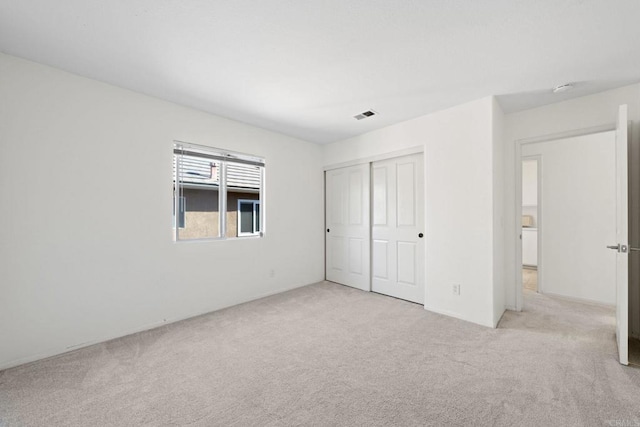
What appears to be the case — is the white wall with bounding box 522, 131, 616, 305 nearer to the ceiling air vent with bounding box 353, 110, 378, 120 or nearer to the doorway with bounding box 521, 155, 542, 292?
the doorway with bounding box 521, 155, 542, 292

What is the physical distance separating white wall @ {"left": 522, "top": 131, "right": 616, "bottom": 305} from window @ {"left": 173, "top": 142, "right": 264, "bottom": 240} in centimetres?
411

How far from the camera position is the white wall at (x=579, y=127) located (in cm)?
262

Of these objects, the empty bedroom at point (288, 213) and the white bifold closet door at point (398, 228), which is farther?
the white bifold closet door at point (398, 228)

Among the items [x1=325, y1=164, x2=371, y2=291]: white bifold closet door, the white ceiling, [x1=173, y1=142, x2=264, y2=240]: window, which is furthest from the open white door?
[x1=173, y1=142, x2=264, y2=240]: window

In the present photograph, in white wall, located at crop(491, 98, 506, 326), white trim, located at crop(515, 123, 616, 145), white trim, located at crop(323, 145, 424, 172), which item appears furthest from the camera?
white trim, located at crop(323, 145, 424, 172)

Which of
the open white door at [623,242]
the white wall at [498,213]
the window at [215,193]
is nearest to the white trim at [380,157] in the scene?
the white wall at [498,213]

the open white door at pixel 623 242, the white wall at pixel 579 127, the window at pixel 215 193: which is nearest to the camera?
the open white door at pixel 623 242

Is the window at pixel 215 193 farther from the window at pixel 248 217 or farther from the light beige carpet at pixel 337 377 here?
the light beige carpet at pixel 337 377

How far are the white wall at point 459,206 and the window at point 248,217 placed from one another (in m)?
2.34

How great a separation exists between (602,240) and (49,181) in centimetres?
629

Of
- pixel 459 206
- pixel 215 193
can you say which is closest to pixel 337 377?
pixel 459 206

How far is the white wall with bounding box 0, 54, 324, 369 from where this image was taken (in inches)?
84.6

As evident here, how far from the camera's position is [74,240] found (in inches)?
94.6

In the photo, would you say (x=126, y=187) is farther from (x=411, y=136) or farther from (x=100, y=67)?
(x=411, y=136)
